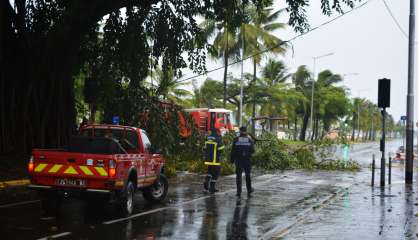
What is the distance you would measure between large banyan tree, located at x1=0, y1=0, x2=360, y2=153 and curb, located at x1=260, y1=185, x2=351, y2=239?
5204 mm

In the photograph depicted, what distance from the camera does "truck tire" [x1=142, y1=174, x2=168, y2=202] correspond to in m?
13.2

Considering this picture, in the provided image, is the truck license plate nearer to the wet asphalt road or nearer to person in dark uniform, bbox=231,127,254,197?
the wet asphalt road

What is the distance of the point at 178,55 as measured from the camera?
58.6ft

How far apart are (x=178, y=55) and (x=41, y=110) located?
4.44 m

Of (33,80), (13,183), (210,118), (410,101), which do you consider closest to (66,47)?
(33,80)

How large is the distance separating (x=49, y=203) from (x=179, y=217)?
2.48 metres

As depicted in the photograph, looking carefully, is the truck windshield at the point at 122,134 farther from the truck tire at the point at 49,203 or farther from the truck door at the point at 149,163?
the truck tire at the point at 49,203

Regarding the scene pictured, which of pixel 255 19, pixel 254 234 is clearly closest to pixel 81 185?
pixel 254 234

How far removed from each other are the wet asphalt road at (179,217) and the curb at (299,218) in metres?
0.03

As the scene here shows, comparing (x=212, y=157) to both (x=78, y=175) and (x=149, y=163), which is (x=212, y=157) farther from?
Result: (x=78, y=175)

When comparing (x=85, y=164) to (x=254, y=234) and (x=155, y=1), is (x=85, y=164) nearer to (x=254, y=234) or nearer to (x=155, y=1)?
(x=254, y=234)

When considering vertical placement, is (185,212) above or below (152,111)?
below

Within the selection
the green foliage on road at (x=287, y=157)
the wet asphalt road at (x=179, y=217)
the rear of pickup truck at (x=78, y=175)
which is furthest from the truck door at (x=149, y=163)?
the green foliage on road at (x=287, y=157)

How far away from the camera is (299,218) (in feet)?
37.4
